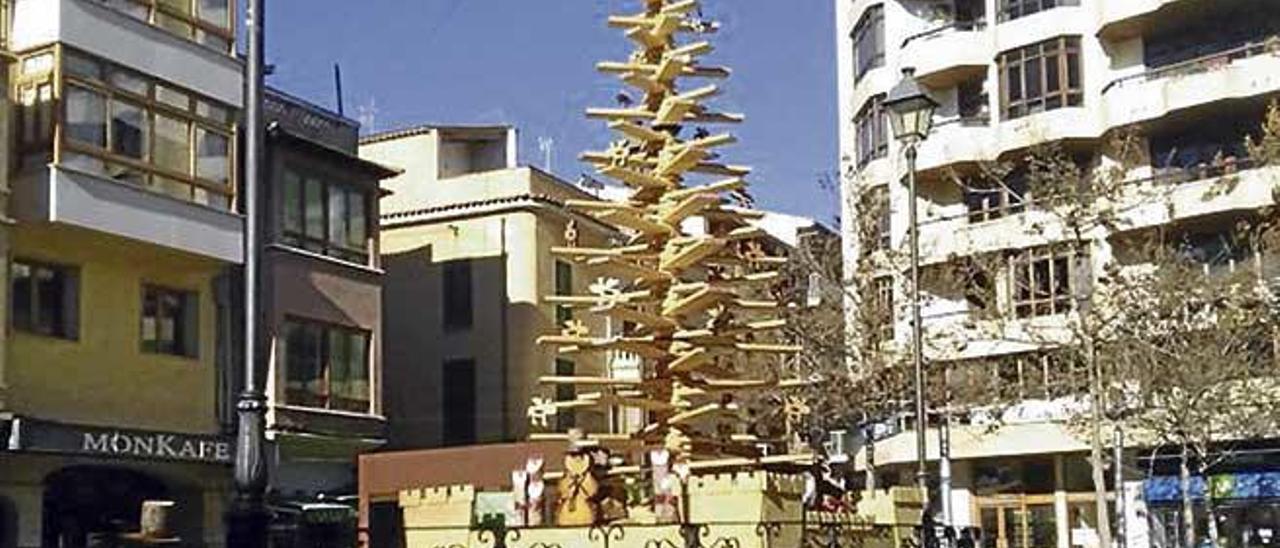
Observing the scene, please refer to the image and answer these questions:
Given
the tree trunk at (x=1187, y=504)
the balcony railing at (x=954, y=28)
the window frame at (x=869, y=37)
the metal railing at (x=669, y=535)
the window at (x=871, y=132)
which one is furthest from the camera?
the window frame at (x=869, y=37)

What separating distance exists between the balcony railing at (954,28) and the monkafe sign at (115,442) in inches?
922

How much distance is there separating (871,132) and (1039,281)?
8.79 m

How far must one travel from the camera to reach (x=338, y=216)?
115ft

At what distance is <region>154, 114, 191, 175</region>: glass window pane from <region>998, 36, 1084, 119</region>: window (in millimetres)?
21929

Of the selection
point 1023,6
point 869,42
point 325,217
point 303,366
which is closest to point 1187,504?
point 1023,6

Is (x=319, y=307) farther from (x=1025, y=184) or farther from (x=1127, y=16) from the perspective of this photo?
(x=1127, y=16)

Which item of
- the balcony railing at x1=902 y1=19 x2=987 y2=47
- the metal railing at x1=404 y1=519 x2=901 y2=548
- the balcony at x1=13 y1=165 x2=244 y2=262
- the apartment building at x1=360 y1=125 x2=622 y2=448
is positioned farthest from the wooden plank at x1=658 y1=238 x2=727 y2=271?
the balcony railing at x1=902 y1=19 x2=987 y2=47

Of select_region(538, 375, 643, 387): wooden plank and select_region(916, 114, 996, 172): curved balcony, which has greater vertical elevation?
select_region(916, 114, 996, 172): curved balcony

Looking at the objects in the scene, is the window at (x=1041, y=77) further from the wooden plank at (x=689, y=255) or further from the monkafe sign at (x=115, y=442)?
the wooden plank at (x=689, y=255)

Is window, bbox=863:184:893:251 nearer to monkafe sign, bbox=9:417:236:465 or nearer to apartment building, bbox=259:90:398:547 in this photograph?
Result: apartment building, bbox=259:90:398:547

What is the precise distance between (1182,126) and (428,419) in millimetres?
18731

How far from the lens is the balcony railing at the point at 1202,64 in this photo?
4047 cm

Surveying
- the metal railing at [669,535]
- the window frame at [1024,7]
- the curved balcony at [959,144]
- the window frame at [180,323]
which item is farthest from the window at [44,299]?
the window frame at [1024,7]

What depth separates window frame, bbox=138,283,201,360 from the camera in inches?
1171
